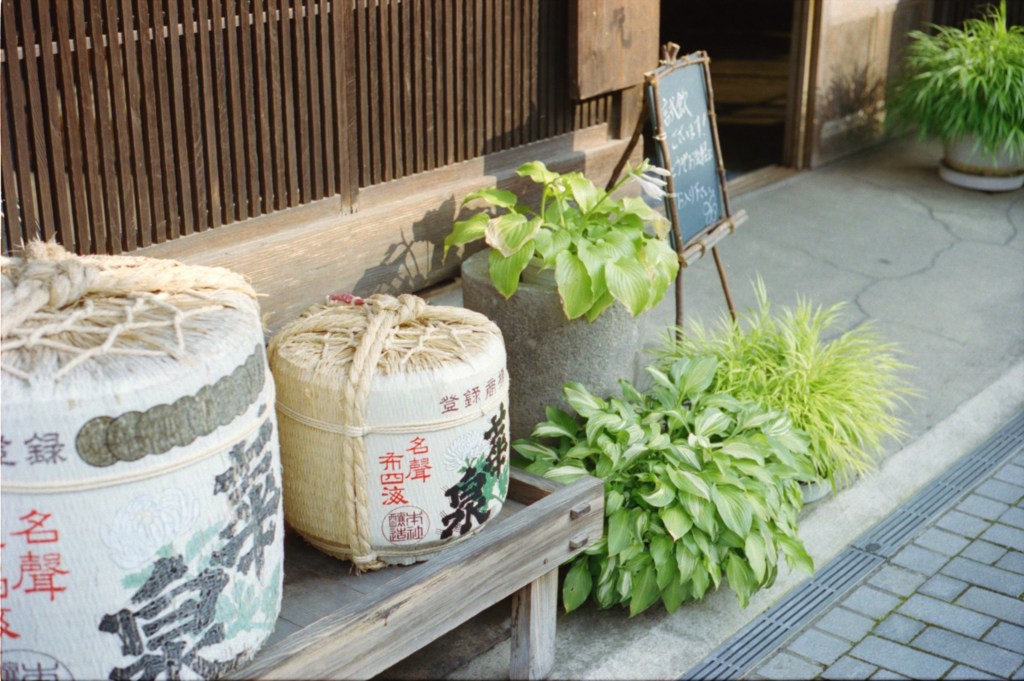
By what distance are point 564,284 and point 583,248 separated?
18cm

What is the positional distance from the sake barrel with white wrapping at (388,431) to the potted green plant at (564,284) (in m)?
0.91

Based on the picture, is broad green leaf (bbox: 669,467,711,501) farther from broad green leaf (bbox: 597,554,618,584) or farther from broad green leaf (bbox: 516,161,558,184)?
broad green leaf (bbox: 516,161,558,184)

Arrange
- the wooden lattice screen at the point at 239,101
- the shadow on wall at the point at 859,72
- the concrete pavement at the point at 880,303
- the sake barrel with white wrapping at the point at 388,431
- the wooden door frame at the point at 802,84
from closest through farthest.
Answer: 1. the sake barrel with white wrapping at the point at 388,431
2. the wooden lattice screen at the point at 239,101
3. the concrete pavement at the point at 880,303
4. the wooden door frame at the point at 802,84
5. the shadow on wall at the point at 859,72

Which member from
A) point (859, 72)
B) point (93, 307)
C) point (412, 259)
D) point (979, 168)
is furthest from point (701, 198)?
point (859, 72)

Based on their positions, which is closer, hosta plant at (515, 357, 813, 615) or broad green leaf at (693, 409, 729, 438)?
hosta plant at (515, 357, 813, 615)

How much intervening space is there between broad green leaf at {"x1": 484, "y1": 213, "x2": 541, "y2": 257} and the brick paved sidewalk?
5.54 ft

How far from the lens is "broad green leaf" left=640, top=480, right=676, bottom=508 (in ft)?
13.1

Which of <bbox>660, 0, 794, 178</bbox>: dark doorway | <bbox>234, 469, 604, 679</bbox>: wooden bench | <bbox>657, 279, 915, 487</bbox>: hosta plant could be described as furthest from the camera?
<bbox>660, 0, 794, 178</bbox>: dark doorway

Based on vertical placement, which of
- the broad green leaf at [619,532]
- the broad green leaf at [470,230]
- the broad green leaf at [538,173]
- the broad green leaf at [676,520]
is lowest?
the broad green leaf at [619,532]

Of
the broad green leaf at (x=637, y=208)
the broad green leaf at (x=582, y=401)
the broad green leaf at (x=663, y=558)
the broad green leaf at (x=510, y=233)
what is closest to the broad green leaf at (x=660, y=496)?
the broad green leaf at (x=663, y=558)

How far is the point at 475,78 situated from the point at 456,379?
2.67 m

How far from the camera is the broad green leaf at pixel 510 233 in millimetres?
4363

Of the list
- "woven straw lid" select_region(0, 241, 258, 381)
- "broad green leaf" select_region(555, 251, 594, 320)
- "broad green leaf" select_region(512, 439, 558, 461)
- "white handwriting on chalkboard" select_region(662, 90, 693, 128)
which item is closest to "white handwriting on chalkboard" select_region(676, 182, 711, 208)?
"white handwriting on chalkboard" select_region(662, 90, 693, 128)

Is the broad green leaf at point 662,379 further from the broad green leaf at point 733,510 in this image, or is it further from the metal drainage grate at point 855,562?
the metal drainage grate at point 855,562
